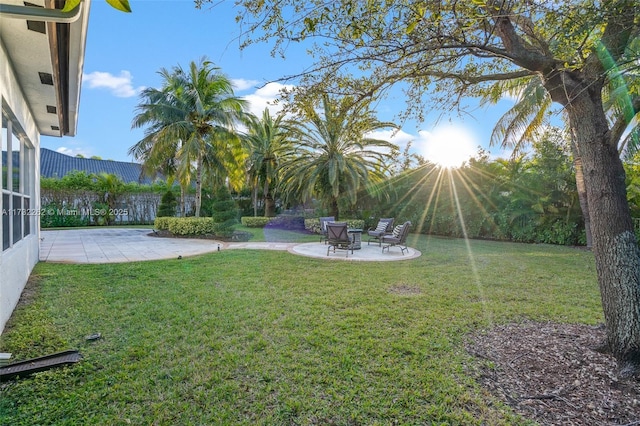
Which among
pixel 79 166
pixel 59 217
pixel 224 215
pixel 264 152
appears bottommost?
pixel 59 217

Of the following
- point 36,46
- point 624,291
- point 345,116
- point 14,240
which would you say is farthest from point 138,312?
point 624,291

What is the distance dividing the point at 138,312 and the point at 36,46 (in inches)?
136

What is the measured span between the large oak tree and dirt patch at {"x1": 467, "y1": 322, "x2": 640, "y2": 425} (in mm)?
331

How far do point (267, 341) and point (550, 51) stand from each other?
430 centimetres

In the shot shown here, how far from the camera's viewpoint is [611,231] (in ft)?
10.2

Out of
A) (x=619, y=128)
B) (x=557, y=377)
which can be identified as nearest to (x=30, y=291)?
(x=557, y=377)

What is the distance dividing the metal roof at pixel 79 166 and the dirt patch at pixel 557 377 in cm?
Result: 2716

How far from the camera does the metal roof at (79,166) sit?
26.5 metres

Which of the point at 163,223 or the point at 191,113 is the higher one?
the point at 191,113

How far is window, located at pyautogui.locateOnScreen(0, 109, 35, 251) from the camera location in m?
4.09

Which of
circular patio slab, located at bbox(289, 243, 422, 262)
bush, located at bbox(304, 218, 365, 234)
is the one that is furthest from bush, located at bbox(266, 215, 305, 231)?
circular patio slab, located at bbox(289, 243, 422, 262)

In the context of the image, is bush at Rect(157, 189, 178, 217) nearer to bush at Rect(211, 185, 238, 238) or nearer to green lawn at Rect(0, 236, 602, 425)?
bush at Rect(211, 185, 238, 238)

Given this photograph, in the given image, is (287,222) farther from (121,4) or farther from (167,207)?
(121,4)

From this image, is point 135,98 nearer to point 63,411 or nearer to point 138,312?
point 138,312
